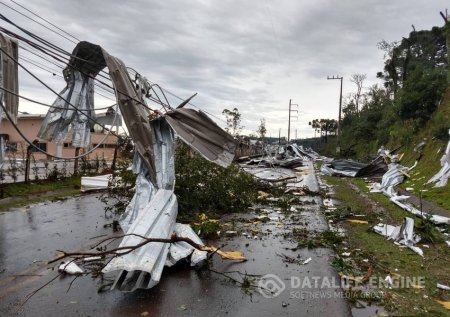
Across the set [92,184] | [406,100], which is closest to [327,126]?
[406,100]

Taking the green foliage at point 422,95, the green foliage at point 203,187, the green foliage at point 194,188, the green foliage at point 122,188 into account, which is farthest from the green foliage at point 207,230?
the green foliage at point 422,95

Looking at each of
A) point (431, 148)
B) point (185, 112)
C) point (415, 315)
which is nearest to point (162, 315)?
point (415, 315)

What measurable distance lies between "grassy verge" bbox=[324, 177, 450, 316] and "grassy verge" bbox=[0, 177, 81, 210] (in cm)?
923

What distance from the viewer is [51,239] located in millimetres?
7418

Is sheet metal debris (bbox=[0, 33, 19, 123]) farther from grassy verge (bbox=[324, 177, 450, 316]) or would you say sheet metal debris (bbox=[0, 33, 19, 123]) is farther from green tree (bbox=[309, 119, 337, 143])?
green tree (bbox=[309, 119, 337, 143])

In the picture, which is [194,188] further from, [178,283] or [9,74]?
[9,74]

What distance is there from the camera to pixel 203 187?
33.6 ft

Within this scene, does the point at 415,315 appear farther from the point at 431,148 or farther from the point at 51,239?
the point at 431,148

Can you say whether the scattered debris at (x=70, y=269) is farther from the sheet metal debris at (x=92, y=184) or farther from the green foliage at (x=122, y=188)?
the sheet metal debris at (x=92, y=184)

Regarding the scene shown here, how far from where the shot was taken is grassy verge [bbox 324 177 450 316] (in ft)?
14.4

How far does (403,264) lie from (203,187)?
5.50 meters

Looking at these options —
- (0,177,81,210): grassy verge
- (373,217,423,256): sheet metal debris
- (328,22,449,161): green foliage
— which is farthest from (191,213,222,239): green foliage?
(328,22,449,161): green foliage

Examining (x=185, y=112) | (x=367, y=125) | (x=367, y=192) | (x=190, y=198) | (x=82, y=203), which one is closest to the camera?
(x=185, y=112)

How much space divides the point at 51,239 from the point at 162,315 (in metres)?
4.21
